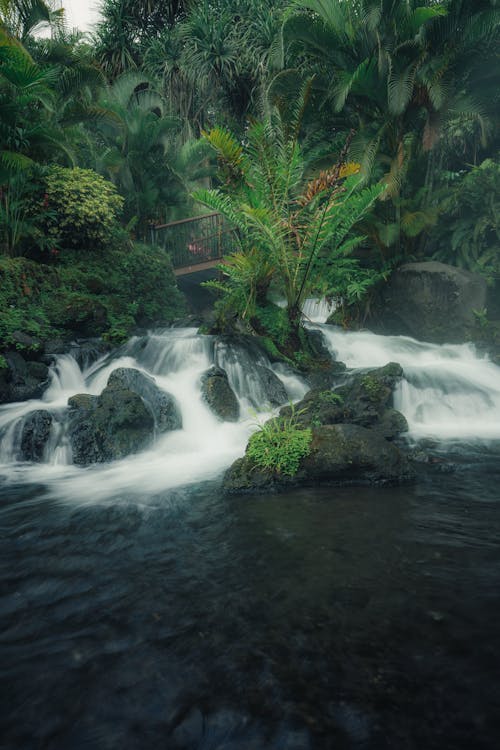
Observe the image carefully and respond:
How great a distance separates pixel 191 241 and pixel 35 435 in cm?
1172

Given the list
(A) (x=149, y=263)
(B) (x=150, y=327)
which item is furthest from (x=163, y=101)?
(B) (x=150, y=327)

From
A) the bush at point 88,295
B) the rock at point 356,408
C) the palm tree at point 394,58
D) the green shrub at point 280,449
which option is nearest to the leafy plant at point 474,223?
the palm tree at point 394,58

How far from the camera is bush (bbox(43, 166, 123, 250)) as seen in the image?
10.9 meters

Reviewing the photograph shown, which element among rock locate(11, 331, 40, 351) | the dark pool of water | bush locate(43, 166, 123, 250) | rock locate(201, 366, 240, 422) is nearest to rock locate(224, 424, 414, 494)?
the dark pool of water

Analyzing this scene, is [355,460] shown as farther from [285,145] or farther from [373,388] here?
[285,145]

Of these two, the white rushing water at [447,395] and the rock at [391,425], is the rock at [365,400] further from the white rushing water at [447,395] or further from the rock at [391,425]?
the white rushing water at [447,395]

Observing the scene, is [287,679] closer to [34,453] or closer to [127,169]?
[34,453]

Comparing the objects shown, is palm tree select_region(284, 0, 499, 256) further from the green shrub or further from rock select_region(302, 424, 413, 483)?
the green shrub

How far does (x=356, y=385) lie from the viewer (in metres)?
7.38

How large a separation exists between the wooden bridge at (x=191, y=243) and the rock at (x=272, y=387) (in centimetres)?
851

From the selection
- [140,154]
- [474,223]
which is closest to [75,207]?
[140,154]

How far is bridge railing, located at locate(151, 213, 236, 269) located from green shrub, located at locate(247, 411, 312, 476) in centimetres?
1226

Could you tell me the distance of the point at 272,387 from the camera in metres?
8.64

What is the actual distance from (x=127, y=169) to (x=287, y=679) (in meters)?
16.6
